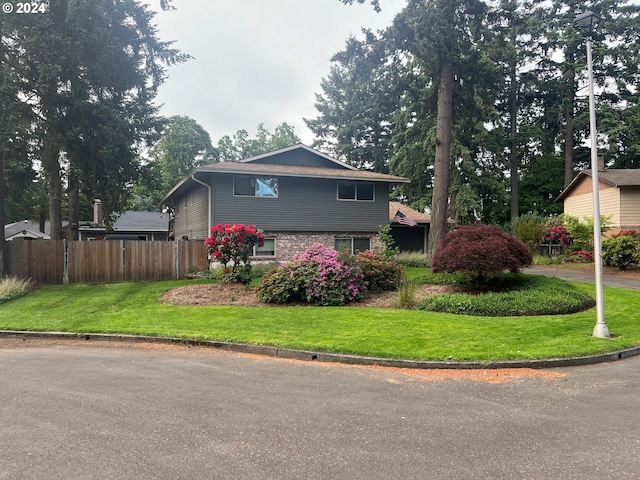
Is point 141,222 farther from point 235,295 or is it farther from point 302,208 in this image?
point 235,295

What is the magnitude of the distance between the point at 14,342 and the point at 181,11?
14.0 m

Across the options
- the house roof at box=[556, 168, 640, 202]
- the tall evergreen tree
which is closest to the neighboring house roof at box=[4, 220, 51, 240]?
the tall evergreen tree

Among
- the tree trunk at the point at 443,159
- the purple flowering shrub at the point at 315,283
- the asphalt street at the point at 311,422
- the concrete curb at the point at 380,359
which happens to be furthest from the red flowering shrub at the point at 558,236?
the asphalt street at the point at 311,422

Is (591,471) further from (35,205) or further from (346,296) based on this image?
(35,205)

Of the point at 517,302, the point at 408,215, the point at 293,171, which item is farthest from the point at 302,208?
the point at 517,302

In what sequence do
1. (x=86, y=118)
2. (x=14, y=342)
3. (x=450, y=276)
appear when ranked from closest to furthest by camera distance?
(x=14, y=342) → (x=450, y=276) → (x=86, y=118)

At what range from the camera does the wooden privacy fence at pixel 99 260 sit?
628 inches

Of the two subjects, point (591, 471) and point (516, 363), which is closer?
point (591, 471)

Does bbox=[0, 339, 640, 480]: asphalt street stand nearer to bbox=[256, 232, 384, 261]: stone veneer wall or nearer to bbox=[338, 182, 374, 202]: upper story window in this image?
bbox=[256, 232, 384, 261]: stone veneer wall

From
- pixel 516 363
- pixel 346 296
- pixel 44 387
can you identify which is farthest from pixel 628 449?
pixel 346 296

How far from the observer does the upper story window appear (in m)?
22.3

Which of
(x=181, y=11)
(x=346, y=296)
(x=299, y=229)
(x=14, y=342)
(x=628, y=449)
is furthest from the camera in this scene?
(x=299, y=229)

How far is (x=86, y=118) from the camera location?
1598 cm

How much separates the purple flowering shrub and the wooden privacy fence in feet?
22.2
